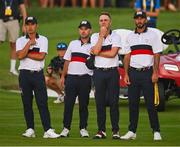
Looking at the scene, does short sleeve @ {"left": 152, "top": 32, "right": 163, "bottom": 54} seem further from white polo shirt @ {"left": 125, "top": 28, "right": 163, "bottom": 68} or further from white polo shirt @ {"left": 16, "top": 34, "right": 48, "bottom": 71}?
white polo shirt @ {"left": 16, "top": 34, "right": 48, "bottom": 71}

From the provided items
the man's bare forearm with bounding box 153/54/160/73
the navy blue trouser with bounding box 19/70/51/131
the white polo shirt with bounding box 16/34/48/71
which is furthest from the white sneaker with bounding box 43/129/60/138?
the man's bare forearm with bounding box 153/54/160/73

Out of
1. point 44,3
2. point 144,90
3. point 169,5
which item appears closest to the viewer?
point 144,90

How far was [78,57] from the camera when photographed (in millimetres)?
17922

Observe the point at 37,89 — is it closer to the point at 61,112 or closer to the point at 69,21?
the point at 61,112

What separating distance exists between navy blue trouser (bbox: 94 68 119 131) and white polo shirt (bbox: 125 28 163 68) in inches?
15.6

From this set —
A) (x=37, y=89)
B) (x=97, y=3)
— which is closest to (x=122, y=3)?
(x=97, y=3)

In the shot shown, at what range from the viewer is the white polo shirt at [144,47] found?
17312 mm

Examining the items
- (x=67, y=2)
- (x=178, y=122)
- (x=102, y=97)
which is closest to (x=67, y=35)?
(x=67, y=2)

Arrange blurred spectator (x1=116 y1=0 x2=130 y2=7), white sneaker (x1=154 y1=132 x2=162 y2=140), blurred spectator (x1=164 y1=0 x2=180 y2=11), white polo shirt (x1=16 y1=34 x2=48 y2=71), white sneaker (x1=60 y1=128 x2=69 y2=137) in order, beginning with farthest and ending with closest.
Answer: blurred spectator (x1=116 y1=0 x2=130 y2=7), blurred spectator (x1=164 y1=0 x2=180 y2=11), white sneaker (x1=60 y1=128 x2=69 y2=137), white polo shirt (x1=16 y1=34 x2=48 y2=71), white sneaker (x1=154 y1=132 x2=162 y2=140)

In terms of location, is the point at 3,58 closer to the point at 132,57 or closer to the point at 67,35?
the point at 67,35

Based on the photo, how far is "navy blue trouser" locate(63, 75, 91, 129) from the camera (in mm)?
17875

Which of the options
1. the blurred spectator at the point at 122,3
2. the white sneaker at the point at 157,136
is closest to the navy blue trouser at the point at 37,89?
the white sneaker at the point at 157,136

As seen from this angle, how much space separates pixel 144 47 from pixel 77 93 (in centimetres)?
145

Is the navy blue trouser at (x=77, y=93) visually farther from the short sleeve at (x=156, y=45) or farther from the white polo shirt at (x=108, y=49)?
the short sleeve at (x=156, y=45)
